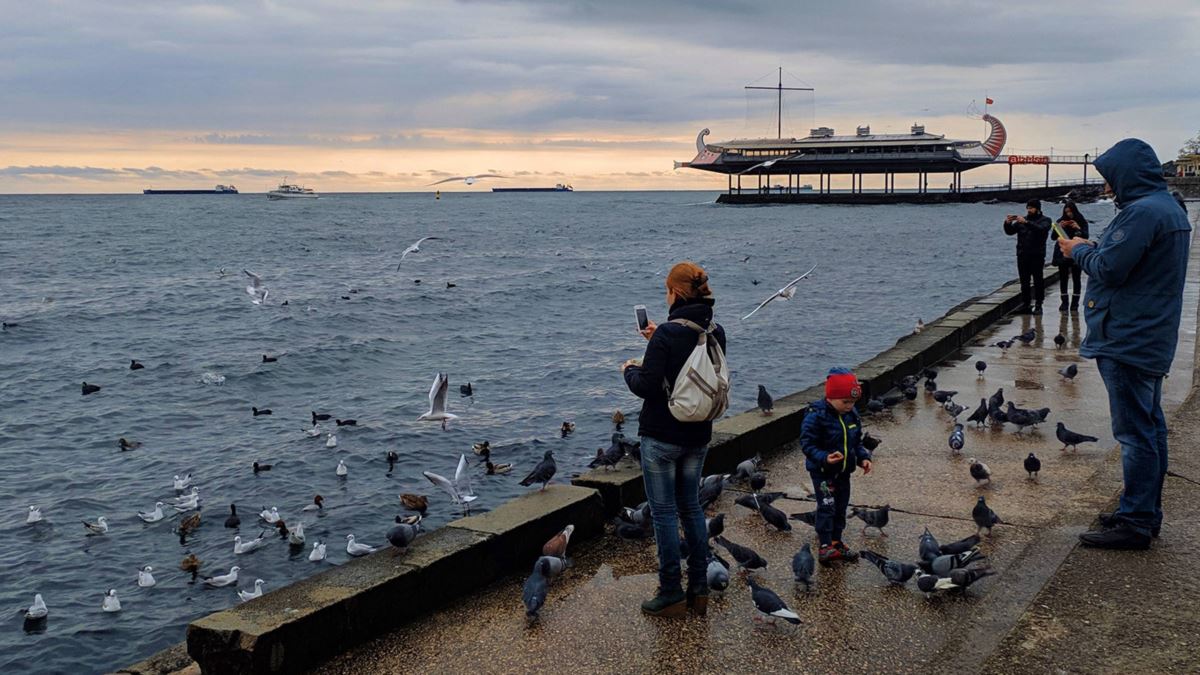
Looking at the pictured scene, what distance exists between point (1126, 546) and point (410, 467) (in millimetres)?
10083

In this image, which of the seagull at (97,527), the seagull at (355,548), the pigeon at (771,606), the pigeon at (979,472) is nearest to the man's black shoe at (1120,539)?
the pigeon at (979,472)

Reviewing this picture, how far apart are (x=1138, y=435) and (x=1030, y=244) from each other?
Answer: 11299 millimetres

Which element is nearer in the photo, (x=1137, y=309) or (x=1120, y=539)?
(x=1137, y=309)

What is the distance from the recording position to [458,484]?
38.4ft

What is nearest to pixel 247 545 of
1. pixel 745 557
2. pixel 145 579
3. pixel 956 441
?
pixel 145 579

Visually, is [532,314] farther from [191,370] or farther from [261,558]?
[261,558]

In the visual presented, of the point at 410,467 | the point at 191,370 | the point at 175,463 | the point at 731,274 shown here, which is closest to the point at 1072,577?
the point at 410,467

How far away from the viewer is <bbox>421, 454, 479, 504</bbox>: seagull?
33.5ft

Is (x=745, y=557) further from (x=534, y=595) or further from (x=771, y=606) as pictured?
(x=534, y=595)

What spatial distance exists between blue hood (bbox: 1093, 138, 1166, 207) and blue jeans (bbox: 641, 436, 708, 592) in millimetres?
2899

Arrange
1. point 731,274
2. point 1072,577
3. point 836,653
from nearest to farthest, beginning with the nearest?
1. point 836,653
2. point 1072,577
3. point 731,274

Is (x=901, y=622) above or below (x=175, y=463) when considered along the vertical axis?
above

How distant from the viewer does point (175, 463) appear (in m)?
14.8

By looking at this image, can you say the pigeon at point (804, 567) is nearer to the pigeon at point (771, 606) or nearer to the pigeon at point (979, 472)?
the pigeon at point (771, 606)
